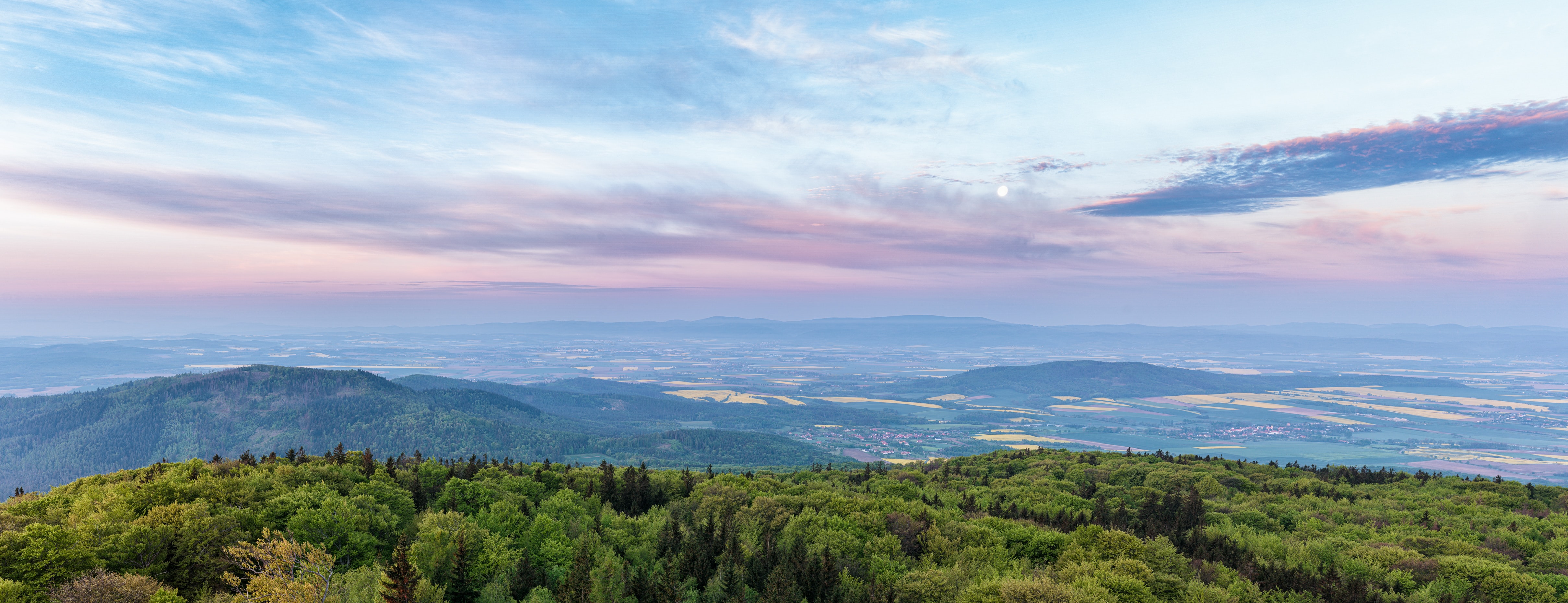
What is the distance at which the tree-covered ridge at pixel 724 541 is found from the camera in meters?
51.9

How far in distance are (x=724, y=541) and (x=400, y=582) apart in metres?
34.7

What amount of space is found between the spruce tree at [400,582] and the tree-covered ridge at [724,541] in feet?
0.73

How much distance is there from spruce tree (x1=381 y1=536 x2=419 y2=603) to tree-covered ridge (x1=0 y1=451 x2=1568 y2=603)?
0.73ft

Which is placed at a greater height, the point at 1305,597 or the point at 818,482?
the point at 1305,597

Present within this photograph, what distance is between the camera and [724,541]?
227 feet

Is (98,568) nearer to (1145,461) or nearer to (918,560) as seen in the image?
(918,560)

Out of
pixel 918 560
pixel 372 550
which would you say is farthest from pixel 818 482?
pixel 372 550

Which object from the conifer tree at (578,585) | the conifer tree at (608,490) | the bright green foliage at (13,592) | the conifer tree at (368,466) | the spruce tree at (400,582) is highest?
the spruce tree at (400,582)

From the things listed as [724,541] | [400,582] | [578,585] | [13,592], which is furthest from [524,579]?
[13,592]

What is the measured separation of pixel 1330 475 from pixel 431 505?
176m

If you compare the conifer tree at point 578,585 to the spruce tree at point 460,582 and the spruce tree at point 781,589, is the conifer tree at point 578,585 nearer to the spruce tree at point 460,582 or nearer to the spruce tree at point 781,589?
the spruce tree at point 460,582

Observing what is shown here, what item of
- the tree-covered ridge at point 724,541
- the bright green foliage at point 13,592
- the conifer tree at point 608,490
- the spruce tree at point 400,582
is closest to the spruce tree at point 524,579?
the tree-covered ridge at point 724,541

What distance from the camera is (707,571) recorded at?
197 feet

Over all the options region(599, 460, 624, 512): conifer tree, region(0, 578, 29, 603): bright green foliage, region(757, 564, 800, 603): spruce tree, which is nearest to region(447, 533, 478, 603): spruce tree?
region(0, 578, 29, 603): bright green foliage
